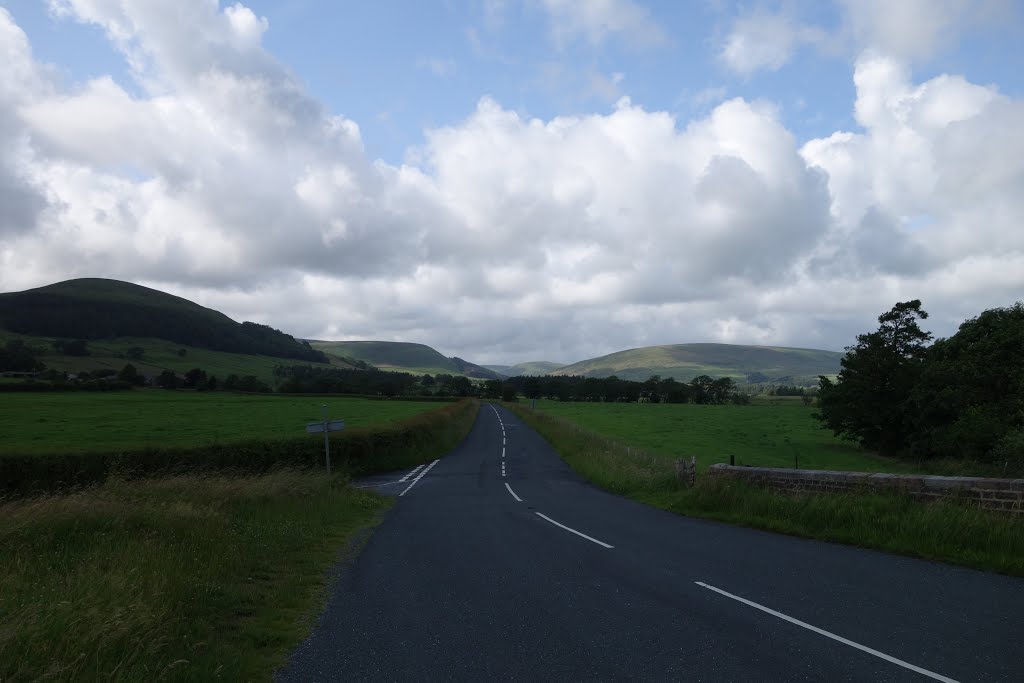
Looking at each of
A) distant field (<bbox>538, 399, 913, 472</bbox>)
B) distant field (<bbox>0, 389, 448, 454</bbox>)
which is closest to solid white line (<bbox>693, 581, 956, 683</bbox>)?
distant field (<bbox>0, 389, 448, 454</bbox>)

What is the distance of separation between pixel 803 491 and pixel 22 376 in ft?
437

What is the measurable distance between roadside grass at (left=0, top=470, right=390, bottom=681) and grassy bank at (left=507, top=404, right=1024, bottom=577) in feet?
31.5

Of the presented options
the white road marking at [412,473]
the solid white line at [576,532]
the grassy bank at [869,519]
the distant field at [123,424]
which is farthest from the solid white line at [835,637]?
the distant field at [123,424]

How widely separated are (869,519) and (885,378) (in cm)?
4307

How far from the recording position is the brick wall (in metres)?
10.6

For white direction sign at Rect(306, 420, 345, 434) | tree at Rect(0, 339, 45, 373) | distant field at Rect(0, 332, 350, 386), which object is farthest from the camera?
distant field at Rect(0, 332, 350, 386)

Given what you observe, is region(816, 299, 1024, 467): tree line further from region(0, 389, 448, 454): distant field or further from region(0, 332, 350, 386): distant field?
region(0, 332, 350, 386): distant field

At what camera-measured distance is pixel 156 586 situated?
683 cm

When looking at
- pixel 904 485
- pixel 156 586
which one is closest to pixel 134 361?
pixel 156 586

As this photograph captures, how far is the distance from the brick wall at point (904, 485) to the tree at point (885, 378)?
37.6 m

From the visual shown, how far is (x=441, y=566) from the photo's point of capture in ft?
33.3

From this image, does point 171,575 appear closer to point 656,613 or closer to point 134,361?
point 656,613

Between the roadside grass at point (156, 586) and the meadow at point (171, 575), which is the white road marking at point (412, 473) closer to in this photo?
the meadow at point (171, 575)

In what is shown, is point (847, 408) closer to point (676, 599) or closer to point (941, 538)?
point (941, 538)
